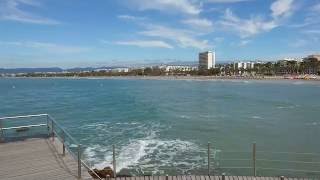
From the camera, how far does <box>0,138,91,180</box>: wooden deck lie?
9.77 metres

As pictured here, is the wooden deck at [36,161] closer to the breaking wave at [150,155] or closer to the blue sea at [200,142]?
the breaking wave at [150,155]

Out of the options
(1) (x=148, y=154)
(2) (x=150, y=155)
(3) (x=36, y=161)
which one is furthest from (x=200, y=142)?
(3) (x=36, y=161)

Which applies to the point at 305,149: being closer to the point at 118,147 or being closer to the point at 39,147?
the point at 118,147

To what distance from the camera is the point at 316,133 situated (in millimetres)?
29812

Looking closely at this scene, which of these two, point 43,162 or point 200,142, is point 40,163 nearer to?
point 43,162

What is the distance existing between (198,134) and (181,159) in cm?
893

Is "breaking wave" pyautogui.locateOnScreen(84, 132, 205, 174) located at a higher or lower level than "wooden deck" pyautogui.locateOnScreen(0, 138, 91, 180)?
lower

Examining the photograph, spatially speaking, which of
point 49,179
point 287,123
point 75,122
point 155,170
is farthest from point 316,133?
point 49,179

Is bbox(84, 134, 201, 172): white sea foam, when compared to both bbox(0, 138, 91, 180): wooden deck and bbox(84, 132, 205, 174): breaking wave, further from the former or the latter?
bbox(0, 138, 91, 180): wooden deck

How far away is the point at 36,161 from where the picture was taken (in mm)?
10969

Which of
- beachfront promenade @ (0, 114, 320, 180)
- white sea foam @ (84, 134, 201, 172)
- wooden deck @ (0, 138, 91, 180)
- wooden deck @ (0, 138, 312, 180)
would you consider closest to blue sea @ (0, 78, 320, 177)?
white sea foam @ (84, 134, 201, 172)

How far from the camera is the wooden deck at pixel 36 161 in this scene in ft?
Answer: 32.1

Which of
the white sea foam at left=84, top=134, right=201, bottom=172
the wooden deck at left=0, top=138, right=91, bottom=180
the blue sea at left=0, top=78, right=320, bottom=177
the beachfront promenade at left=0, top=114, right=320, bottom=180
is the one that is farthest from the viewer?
the white sea foam at left=84, top=134, right=201, bottom=172

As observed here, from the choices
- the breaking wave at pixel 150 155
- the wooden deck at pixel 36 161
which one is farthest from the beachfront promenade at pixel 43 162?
the breaking wave at pixel 150 155
